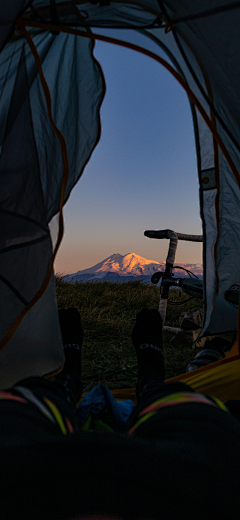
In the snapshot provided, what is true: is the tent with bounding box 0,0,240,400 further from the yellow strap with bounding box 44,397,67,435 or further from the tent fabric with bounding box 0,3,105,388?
the yellow strap with bounding box 44,397,67,435

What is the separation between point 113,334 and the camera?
2475mm

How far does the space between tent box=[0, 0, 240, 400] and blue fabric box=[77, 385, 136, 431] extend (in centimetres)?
21

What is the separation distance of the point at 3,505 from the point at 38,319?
901 millimetres

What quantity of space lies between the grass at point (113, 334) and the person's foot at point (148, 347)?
29cm

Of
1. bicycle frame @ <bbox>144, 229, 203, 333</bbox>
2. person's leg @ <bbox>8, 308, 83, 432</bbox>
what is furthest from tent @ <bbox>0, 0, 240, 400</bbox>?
bicycle frame @ <bbox>144, 229, 203, 333</bbox>

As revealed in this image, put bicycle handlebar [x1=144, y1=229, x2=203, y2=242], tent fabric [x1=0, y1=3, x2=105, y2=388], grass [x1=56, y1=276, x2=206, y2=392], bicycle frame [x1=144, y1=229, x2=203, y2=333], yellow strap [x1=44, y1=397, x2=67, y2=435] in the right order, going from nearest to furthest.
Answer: yellow strap [x1=44, y1=397, x2=67, y2=435] < tent fabric [x1=0, y1=3, x2=105, y2=388] < grass [x1=56, y1=276, x2=206, y2=392] < bicycle frame [x1=144, y1=229, x2=203, y2=333] < bicycle handlebar [x1=144, y1=229, x2=203, y2=242]

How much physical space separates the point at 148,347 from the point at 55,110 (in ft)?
4.28

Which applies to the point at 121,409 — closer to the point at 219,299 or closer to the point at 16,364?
the point at 16,364

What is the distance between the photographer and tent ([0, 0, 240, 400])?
0.98 metres

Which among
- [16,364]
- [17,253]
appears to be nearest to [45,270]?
[17,253]

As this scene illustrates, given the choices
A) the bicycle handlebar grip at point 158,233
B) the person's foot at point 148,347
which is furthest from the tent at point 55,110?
the bicycle handlebar grip at point 158,233

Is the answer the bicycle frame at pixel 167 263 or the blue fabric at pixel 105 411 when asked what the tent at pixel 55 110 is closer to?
the blue fabric at pixel 105 411

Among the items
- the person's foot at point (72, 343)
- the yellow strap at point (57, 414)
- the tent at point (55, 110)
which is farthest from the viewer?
the person's foot at point (72, 343)

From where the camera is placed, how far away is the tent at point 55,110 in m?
0.98
